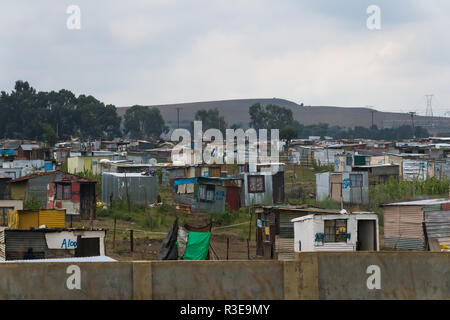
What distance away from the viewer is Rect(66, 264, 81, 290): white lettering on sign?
12.1 metres

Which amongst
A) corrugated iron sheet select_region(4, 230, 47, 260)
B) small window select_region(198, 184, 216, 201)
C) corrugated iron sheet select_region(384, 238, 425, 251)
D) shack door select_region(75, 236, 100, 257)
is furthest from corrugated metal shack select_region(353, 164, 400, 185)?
corrugated iron sheet select_region(4, 230, 47, 260)

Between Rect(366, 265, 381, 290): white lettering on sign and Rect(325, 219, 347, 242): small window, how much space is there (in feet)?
19.0

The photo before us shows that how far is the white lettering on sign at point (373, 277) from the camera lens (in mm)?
12289

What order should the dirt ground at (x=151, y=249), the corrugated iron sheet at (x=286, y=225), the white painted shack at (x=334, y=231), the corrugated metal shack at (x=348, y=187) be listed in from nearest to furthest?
the white painted shack at (x=334, y=231), the corrugated iron sheet at (x=286, y=225), the dirt ground at (x=151, y=249), the corrugated metal shack at (x=348, y=187)

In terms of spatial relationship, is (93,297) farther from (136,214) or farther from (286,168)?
(286,168)

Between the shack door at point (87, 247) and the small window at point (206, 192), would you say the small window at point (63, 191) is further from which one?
the shack door at point (87, 247)

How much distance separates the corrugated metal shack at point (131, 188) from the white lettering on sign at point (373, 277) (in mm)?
20270

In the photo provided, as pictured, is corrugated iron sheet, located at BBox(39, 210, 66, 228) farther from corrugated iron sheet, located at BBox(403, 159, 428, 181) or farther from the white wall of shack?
corrugated iron sheet, located at BBox(403, 159, 428, 181)

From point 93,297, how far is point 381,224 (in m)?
16.6

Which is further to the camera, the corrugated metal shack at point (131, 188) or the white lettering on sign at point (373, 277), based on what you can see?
the corrugated metal shack at point (131, 188)

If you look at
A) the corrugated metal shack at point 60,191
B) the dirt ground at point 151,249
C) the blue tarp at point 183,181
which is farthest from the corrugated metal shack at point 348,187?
the corrugated metal shack at point 60,191

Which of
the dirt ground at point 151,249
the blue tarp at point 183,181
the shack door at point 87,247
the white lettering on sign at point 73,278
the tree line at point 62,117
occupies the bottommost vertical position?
the dirt ground at point 151,249
